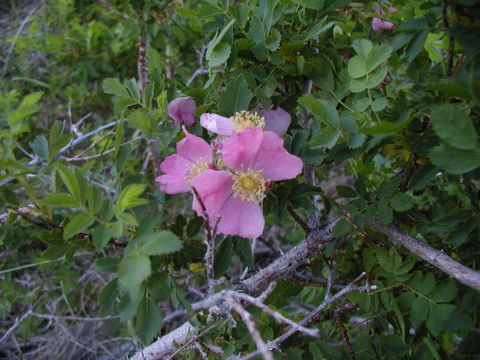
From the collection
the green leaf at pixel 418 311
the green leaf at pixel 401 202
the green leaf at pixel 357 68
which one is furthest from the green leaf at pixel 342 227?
the green leaf at pixel 357 68

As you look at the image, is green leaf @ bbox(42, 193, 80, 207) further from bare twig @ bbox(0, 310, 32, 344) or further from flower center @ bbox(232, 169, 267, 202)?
bare twig @ bbox(0, 310, 32, 344)

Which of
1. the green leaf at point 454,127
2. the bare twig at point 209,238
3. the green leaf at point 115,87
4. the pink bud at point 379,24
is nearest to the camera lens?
the green leaf at point 454,127

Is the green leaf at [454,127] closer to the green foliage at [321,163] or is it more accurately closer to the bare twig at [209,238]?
the green foliage at [321,163]

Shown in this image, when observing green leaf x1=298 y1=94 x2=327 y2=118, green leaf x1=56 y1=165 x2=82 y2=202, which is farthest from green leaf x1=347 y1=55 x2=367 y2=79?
green leaf x1=56 y1=165 x2=82 y2=202

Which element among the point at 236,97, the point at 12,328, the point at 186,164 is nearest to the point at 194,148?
the point at 186,164

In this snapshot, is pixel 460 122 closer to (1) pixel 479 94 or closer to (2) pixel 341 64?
(1) pixel 479 94

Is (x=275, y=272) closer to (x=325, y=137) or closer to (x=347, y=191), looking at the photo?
(x=347, y=191)

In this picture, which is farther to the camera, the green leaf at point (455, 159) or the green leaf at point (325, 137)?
the green leaf at point (325, 137)
